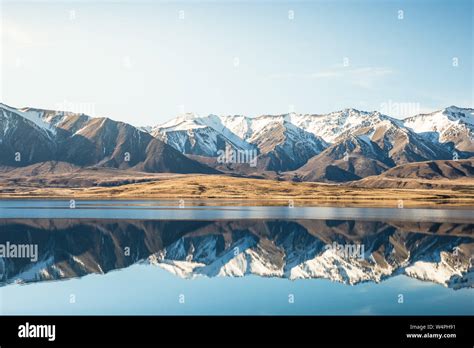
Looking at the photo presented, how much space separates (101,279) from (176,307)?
1304cm

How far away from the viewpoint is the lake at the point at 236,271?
41969mm

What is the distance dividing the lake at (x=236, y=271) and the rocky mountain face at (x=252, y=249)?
0.14 meters

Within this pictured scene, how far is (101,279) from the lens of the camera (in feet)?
168

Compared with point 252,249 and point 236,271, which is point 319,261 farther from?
point 252,249

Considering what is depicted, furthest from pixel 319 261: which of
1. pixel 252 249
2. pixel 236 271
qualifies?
pixel 252 249

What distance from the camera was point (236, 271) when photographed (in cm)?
5653

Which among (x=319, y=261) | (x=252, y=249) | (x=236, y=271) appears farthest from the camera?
(x=252, y=249)

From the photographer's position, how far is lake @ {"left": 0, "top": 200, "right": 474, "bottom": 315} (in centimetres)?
4197

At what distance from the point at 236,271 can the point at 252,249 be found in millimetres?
15123

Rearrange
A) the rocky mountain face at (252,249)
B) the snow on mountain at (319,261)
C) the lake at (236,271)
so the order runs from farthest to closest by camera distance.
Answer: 1. the rocky mountain face at (252,249)
2. the snow on mountain at (319,261)
3. the lake at (236,271)

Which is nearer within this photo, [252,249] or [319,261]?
[319,261]

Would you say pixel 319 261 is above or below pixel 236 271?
below
